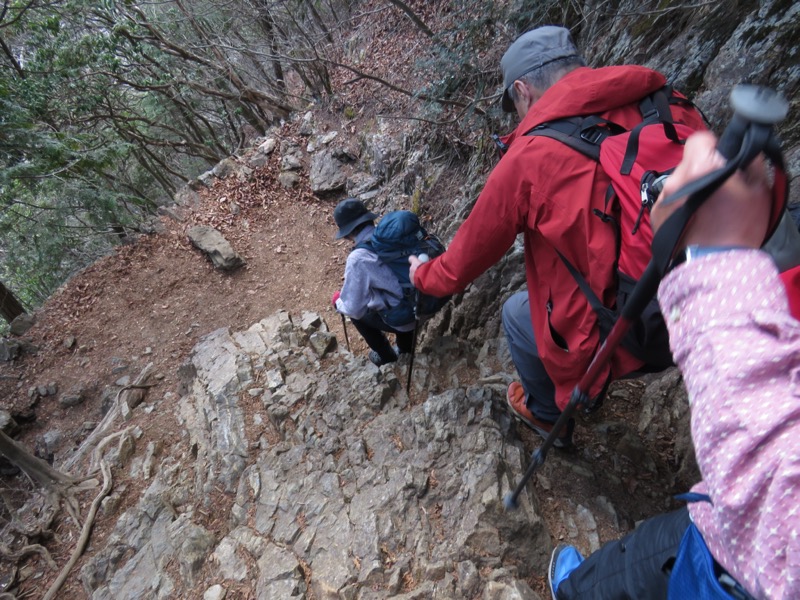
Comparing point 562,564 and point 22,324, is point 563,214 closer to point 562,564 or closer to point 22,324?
point 562,564

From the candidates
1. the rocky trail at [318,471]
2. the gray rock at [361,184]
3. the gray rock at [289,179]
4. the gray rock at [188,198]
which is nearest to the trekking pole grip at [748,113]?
the rocky trail at [318,471]

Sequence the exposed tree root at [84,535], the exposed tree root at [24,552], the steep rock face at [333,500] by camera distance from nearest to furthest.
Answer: the steep rock face at [333,500] → the exposed tree root at [84,535] → the exposed tree root at [24,552]

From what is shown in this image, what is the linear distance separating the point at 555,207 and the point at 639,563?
136 cm

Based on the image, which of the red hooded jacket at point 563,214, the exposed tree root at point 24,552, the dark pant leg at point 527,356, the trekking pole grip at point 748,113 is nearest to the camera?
the trekking pole grip at point 748,113

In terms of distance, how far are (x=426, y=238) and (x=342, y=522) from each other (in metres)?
2.28

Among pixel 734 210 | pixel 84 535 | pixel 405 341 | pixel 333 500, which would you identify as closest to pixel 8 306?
pixel 84 535

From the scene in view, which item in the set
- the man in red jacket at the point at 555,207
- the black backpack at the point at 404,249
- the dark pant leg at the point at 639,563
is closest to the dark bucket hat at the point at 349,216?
the black backpack at the point at 404,249

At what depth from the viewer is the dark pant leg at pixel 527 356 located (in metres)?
2.67

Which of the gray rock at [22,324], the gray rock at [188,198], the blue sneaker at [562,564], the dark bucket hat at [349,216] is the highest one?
the gray rock at [188,198]

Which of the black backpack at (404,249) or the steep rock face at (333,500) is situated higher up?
the black backpack at (404,249)

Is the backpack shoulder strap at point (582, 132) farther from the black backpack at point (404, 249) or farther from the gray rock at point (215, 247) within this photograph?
the gray rock at point (215, 247)

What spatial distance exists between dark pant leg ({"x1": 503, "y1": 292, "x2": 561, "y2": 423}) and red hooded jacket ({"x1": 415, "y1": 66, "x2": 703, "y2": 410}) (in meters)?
0.42

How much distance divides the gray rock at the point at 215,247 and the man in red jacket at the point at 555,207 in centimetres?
771

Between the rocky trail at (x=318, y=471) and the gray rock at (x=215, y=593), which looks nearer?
the rocky trail at (x=318, y=471)
